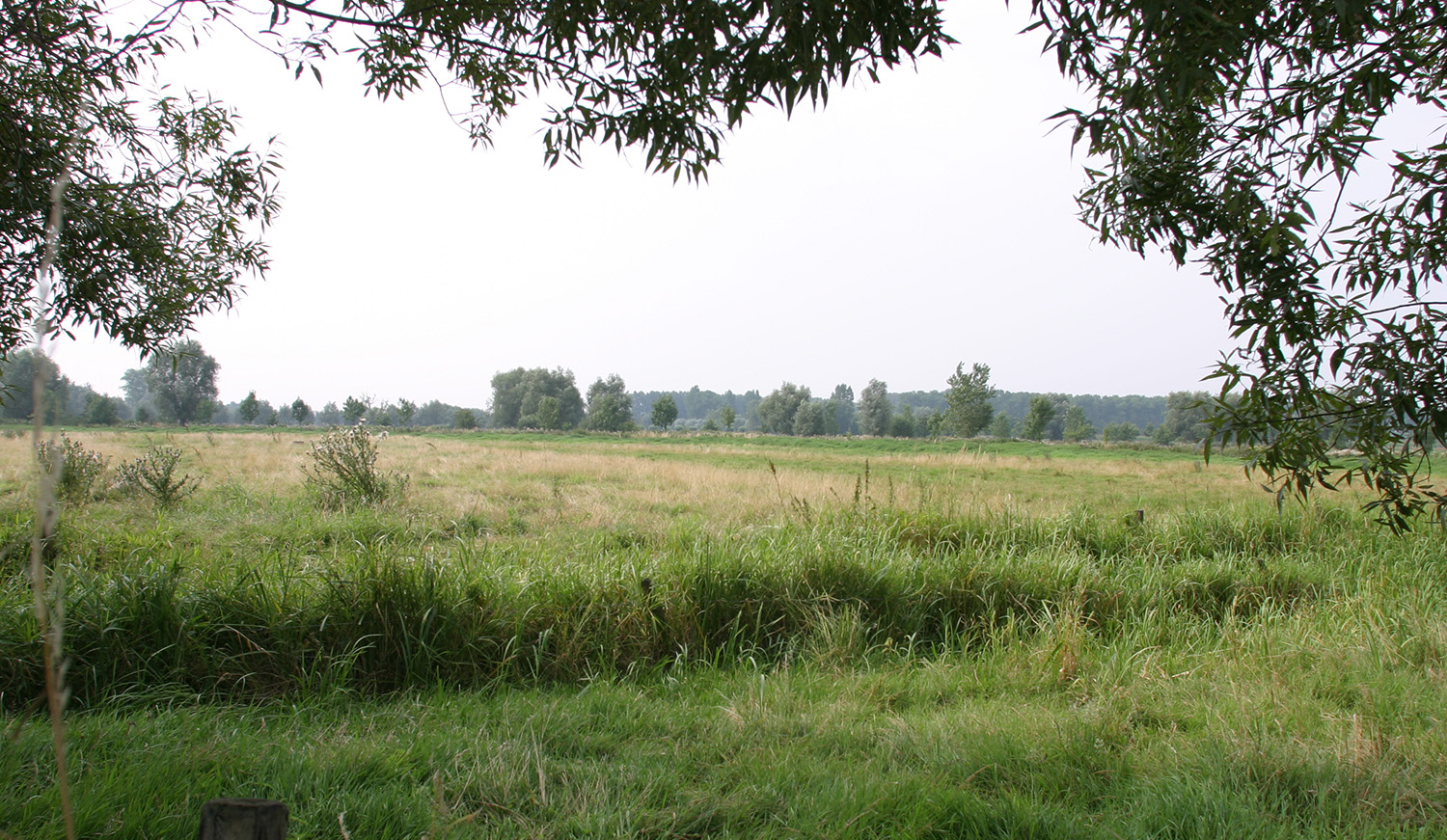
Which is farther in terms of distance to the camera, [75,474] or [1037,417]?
[1037,417]

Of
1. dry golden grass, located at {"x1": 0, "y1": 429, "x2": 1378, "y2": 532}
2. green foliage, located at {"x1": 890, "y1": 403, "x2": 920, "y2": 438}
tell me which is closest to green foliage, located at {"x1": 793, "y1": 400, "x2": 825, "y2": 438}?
green foliage, located at {"x1": 890, "y1": 403, "x2": 920, "y2": 438}

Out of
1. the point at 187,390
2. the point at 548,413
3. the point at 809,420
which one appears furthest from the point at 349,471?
the point at 809,420

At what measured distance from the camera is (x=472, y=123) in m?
4.42

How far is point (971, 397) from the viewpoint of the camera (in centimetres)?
6216

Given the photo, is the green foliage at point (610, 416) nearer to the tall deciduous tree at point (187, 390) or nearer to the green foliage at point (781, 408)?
the green foliage at point (781, 408)

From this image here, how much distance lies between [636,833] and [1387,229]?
11.8 feet

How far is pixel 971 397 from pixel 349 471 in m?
59.2

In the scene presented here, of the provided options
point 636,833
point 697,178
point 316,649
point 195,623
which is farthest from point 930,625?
point 195,623

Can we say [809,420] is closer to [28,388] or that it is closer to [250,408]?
[250,408]

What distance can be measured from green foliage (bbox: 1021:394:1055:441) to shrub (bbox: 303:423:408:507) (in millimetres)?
58603

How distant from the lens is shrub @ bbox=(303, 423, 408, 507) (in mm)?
9281

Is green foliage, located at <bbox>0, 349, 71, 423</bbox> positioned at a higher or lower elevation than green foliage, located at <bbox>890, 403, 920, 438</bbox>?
higher

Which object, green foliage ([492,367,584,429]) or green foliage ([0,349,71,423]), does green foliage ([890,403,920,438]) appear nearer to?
green foliage ([492,367,584,429])

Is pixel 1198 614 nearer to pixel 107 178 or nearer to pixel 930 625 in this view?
pixel 930 625
